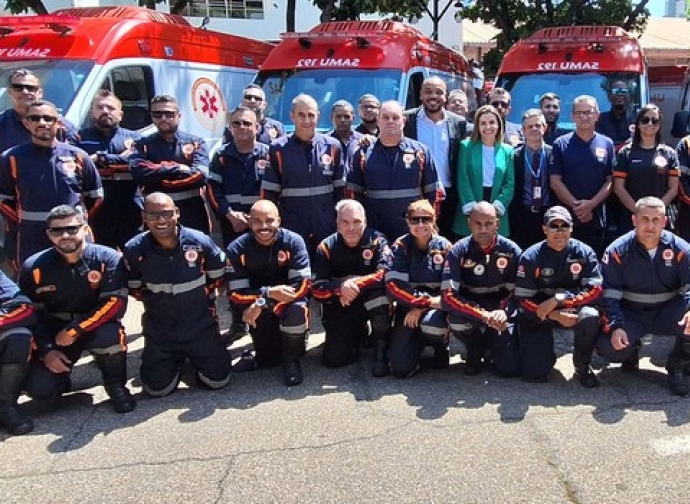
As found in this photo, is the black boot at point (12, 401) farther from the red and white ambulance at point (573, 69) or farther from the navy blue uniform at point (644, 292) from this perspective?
the red and white ambulance at point (573, 69)

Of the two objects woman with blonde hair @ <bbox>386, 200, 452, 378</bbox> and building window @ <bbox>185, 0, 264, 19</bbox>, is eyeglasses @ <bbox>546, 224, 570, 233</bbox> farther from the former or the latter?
building window @ <bbox>185, 0, 264, 19</bbox>

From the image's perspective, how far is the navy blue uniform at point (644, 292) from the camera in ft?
14.4

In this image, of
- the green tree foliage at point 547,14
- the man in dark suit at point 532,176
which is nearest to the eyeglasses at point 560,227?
the man in dark suit at point 532,176

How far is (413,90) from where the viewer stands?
7762mm

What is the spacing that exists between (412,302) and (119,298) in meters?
1.88

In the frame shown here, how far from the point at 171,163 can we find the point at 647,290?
350cm

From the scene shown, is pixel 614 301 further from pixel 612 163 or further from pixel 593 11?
pixel 593 11

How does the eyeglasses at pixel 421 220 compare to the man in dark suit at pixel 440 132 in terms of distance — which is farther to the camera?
the man in dark suit at pixel 440 132

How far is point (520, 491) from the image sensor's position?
3250 millimetres

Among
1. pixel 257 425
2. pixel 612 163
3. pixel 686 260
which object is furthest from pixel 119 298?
pixel 612 163

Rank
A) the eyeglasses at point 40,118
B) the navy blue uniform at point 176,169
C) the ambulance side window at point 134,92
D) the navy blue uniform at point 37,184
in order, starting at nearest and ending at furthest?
the eyeglasses at point 40,118, the navy blue uniform at point 37,184, the navy blue uniform at point 176,169, the ambulance side window at point 134,92

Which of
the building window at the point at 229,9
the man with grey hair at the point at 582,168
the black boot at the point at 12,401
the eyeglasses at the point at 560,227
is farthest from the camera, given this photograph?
the building window at the point at 229,9

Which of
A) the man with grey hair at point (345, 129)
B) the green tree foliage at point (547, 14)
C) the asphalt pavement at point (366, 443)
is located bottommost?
the asphalt pavement at point (366, 443)

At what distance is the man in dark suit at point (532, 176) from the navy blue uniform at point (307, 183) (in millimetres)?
1508
